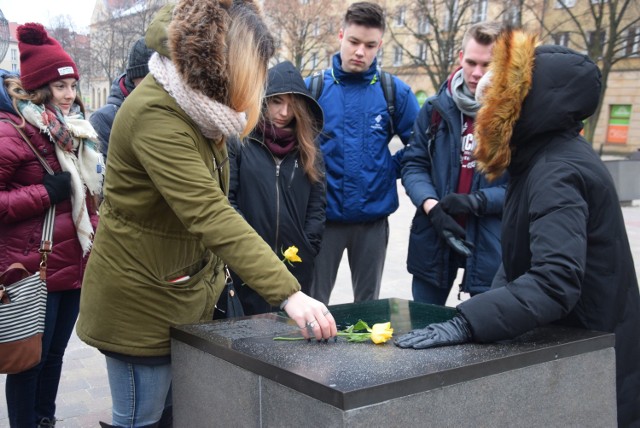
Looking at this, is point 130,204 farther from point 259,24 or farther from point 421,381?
point 421,381

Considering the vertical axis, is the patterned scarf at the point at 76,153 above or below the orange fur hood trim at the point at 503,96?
below

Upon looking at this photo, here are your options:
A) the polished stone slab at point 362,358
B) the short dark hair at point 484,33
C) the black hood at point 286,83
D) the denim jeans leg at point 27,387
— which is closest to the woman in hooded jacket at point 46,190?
the denim jeans leg at point 27,387

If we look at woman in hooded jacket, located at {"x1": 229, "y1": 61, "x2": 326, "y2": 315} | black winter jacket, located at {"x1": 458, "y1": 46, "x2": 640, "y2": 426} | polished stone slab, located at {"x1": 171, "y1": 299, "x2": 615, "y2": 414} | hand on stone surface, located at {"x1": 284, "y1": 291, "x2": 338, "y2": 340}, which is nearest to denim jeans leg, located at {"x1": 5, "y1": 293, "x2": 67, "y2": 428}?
woman in hooded jacket, located at {"x1": 229, "y1": 61, "x2": 326, "y2": 315}

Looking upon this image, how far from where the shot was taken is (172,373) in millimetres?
2305

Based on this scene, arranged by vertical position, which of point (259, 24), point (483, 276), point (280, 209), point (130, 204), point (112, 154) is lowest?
point (483, 276)

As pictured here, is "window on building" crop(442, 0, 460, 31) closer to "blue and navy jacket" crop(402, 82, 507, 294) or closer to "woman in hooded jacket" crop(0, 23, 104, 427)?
"blue and navy jacket" crop(402, 82, 507, 294)

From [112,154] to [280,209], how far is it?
147cm

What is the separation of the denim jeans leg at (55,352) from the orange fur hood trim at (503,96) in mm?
2102

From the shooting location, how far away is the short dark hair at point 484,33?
12.0ft

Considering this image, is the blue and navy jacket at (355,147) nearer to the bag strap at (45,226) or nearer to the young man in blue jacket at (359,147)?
the young man in blue jacket at (359,147)

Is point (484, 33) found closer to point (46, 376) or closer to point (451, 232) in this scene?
point (451, 232)

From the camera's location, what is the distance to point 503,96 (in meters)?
2.12

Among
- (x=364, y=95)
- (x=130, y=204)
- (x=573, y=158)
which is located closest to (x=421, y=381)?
(x=573, y=158)

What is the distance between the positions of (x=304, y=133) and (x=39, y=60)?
1.34m
